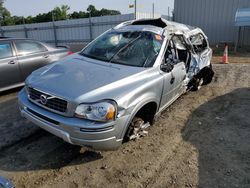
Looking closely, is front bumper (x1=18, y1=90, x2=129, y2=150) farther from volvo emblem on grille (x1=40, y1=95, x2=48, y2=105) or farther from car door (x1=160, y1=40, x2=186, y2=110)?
car door (x1=160, y1=40, x2=186, y2=110)

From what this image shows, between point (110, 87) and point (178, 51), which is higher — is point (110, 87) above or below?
below

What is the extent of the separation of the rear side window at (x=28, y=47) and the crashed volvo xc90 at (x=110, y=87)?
2461 millimetres

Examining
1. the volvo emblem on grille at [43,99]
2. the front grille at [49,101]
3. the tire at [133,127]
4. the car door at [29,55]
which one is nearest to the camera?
the front grille at [49,101]

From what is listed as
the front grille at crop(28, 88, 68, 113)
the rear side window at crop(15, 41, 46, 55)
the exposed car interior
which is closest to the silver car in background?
the rear side window at crop(15, 41, 46, 55)

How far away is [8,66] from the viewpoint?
5512 mm

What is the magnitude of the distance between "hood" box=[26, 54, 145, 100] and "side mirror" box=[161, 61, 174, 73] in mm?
421

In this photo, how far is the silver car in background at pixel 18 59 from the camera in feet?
18.1

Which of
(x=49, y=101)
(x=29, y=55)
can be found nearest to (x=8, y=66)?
(x=29, y=55)

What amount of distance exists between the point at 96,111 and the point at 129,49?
1588mm

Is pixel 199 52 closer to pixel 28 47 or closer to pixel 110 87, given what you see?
pixel 110 87

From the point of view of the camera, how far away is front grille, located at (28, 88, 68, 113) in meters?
2.80

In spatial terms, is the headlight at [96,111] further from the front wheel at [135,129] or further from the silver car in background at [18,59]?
the silver car in background at [18,59]

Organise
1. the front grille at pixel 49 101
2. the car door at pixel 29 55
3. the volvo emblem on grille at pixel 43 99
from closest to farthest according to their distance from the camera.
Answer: the front grille at pixel 49 101, the volvo emblem on grille at pixel 43 99, the car door at pixel 29 55

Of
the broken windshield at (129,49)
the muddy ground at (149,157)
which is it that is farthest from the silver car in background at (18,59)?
the broken windshield at (129,49)
